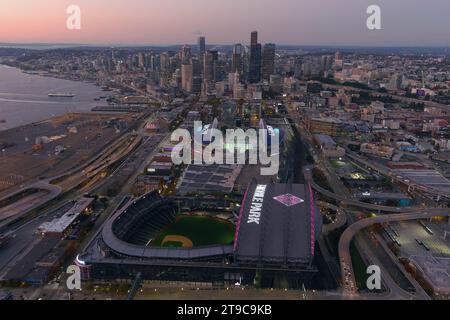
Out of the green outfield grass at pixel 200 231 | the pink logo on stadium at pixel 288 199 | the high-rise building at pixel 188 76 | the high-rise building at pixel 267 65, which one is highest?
the high-rise building at pixel 267 65

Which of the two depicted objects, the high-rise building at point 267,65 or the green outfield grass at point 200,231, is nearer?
the green outfield grass at point 200,231

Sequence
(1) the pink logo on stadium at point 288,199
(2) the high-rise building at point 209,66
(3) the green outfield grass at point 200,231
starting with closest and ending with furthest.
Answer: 1. (1) the pink logo on stadium at point 288,199
2. (3) the green outfield grass at point 200,231
3. (2) the high-rise building at point 209,66

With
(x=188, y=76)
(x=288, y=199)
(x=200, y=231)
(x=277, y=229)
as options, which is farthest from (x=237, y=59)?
(x=277, y=229)

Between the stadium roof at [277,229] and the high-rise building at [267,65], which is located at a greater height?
the high-rise building at [267,65]

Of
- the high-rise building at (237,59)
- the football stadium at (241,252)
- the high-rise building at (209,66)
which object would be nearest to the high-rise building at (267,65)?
the high-rise building at (237,59)

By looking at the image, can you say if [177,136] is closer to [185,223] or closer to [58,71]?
[185,223]

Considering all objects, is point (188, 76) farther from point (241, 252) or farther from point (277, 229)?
point (241, 252)

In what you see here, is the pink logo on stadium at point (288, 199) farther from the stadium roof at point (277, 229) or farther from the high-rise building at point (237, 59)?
the high-rise building at point (237, 59)
